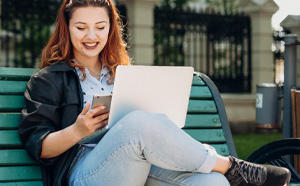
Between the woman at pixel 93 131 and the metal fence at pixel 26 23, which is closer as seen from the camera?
the woman at pixel 93 131

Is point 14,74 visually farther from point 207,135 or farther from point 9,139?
point 207,135

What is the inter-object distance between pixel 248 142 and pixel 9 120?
585 centimetres

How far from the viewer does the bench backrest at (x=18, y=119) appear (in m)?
2.48

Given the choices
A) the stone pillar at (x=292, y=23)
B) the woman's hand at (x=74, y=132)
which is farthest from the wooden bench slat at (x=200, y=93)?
the stone pillar at (x=292, y=23)

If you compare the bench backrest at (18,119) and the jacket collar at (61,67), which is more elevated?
the jacket collar at (61,67)

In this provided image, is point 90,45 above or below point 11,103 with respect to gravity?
above

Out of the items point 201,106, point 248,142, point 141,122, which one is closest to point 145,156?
point 141,122

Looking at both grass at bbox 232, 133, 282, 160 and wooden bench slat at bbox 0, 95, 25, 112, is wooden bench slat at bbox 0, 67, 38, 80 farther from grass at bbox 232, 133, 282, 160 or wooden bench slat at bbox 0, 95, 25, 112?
grass at bbox 232, 133, 282, 160

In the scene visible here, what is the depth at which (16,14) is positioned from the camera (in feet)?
25.8

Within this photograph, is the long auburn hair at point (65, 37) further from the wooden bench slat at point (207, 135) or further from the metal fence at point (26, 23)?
the metal fence at point (26, 23)

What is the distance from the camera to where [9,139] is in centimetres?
251

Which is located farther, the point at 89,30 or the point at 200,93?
the point at 200,93

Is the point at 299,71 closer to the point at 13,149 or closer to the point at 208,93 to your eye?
the point at 208,93

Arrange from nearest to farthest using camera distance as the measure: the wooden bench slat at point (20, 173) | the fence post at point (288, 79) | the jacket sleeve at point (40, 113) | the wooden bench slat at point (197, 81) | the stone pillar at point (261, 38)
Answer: the jacket sleeve at point (40, 113)
the wooden bench slat at point (20, 173)
the wooden bench slat at point (197, 81)
the fence post at point (288, 79)
the stone pillar at point (261, 38)
